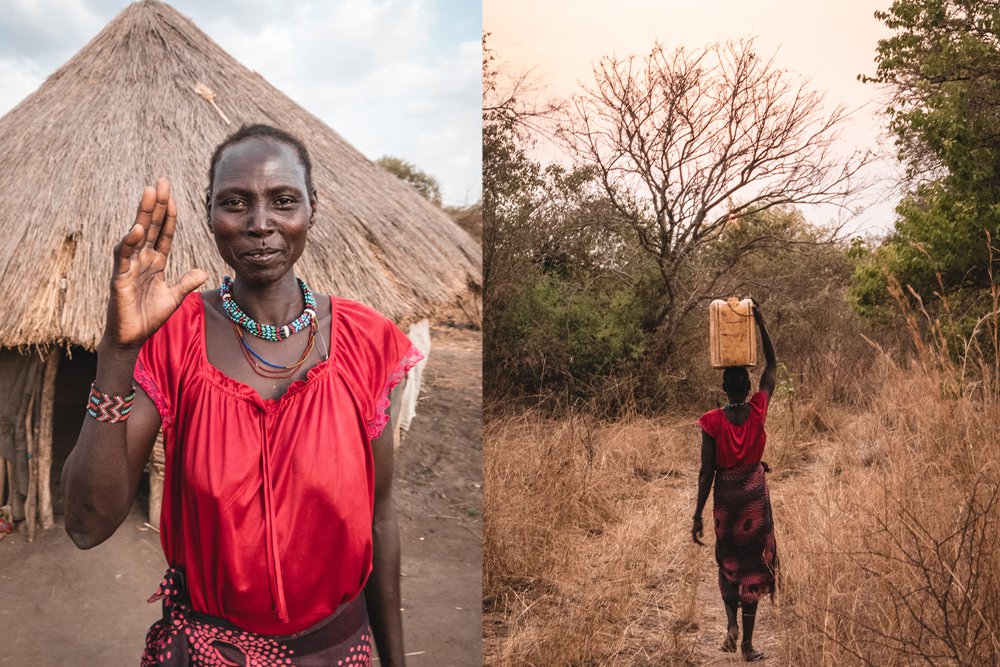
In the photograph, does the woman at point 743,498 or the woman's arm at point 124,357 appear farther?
the woman at point 743,498

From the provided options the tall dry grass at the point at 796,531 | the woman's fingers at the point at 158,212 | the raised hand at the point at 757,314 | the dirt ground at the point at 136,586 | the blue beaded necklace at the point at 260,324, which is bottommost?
the dirt ground at the point at 136,586

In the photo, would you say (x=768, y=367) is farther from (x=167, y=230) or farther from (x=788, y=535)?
(x=167, y=230)

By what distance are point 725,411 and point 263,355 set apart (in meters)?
1.64

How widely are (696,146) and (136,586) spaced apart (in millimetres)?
2692

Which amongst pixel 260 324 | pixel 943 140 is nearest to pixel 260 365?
pixel 260 324

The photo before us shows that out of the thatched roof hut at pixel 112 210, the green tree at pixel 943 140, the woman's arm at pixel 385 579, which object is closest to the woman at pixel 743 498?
the green tree at pixel 943 140

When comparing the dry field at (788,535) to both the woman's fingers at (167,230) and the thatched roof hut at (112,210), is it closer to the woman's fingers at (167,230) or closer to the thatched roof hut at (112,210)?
the thatched roof hut at (112,210)

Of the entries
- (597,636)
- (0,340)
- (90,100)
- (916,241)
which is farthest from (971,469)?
(90,100)

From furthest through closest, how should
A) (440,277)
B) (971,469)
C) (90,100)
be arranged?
(440,277)
(90,100)
(971,469)

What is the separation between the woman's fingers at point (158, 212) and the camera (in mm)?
966

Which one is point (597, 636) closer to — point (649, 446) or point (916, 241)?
point (649, 446)

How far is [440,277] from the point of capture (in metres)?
4.48

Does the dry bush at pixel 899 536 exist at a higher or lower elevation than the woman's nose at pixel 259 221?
lower

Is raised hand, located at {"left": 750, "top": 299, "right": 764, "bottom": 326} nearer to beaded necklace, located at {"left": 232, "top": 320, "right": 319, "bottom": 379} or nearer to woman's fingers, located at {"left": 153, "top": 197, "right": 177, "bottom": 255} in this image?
beaded necklace, located at {"left": 232, "top": 320, "right": 319, "bottom": 379}
